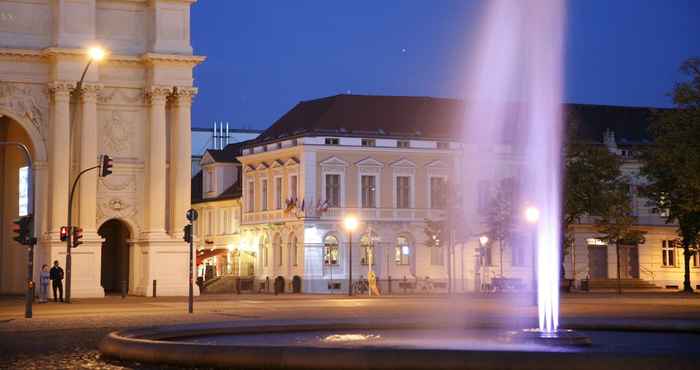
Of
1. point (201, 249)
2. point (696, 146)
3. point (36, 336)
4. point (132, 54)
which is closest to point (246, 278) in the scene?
point (201, 249)

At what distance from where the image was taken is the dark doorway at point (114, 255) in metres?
63.3

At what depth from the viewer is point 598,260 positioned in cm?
8362

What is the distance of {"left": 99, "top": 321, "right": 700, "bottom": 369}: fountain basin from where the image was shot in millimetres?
15908

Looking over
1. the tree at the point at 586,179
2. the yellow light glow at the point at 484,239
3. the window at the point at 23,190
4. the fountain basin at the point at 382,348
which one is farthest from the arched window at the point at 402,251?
the fountain basin at the point at 382,348

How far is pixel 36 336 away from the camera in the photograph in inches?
1106

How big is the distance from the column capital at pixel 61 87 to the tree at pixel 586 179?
3264 cm

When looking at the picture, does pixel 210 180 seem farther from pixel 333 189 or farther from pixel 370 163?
pixel 370 163

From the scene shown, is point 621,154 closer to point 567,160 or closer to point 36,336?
point 567,160

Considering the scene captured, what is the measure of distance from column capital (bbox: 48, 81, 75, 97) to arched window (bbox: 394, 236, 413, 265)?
27818mm

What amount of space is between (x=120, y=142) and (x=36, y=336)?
32.9 meters

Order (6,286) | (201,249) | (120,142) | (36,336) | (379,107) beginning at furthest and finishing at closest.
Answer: (201,249) → (379,107) → (6,286) → (120,142) → (36,336)

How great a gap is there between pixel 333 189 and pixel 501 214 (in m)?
11.2

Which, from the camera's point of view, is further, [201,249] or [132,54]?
[201,249]

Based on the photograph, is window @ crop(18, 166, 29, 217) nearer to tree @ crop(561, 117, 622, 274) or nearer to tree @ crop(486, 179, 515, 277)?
tree @ crop(486, 179, 515, 277)
